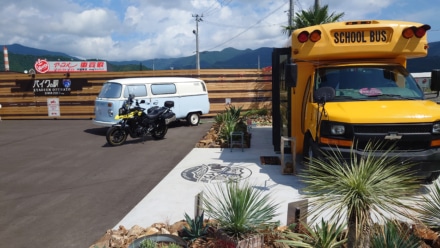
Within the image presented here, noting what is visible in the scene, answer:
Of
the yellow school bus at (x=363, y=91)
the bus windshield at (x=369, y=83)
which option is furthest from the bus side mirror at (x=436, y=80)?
the bus windshield at (x=369, y=83)

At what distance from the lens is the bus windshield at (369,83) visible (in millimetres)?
5945

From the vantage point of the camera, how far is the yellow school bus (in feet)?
16.9

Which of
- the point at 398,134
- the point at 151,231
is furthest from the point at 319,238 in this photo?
the point at 398,134

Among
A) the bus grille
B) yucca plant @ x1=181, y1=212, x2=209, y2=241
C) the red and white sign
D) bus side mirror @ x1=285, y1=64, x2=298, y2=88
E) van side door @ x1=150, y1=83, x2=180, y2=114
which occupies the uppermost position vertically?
the red and white sign

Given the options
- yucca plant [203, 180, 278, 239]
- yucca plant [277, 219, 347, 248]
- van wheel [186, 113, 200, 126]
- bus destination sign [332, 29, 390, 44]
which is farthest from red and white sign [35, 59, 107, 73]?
yucca plant [277, 219, 347, 248]

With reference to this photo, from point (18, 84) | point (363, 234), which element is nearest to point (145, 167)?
point (363, 234)

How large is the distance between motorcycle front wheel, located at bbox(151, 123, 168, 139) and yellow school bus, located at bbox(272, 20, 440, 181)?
564 centimetres

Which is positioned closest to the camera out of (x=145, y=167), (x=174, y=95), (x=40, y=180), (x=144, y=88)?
(x=40, y=180)

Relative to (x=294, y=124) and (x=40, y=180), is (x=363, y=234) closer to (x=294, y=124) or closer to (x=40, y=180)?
(x=294, y=124)

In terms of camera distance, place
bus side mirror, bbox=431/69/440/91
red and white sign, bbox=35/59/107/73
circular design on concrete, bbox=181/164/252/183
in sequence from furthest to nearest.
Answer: red and white sign, bbox=35/59/107/73
circular design on concrete, bbox=181/164/252/183
bus side mirror, bbox=431/69/440/91

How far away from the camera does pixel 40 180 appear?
717 cm

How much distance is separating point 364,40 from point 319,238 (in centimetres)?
426

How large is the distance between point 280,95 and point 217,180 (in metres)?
2.81

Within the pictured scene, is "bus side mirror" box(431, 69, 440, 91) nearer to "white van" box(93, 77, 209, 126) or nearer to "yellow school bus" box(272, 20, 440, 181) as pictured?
"yellow school bus" box(272, 20, 440, 181)
